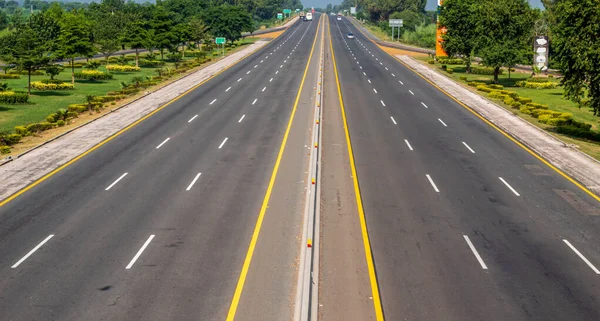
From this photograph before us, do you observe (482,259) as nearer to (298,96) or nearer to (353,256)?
(353,256)

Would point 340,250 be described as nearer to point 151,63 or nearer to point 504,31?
point 504,31

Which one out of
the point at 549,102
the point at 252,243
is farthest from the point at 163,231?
the point at 549,102

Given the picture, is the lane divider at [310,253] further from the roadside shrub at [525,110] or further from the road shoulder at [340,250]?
the roadside shrub at [525,110]

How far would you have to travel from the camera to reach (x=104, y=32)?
291ft

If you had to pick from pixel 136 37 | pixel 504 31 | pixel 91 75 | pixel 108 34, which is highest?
pixel 108 34

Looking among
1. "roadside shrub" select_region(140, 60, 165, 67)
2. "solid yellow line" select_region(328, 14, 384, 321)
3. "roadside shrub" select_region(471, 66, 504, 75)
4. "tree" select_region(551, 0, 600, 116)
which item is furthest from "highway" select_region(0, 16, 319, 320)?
"roadside shrub" select_region(140, 60, 165, 67)

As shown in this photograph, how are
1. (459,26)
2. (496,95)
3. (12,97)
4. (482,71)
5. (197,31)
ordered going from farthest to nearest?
1. (197,31)
2. (482,71)
3. (459,26)
4. (496,95)
5. (12,97)

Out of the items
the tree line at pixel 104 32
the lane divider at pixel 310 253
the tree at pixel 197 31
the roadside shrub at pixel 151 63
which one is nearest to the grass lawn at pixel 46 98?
the tree line at pixel 104 32

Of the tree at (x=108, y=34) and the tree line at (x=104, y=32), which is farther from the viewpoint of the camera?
the tree at (x=108, y=34)

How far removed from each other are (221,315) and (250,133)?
22.8 metres

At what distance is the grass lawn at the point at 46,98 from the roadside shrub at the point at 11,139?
3.76m

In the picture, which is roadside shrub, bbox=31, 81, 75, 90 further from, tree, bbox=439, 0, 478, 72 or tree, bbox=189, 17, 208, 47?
tree, bbox=439, 0, 478, 72

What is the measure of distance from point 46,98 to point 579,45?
42469mm

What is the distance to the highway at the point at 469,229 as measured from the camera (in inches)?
622
